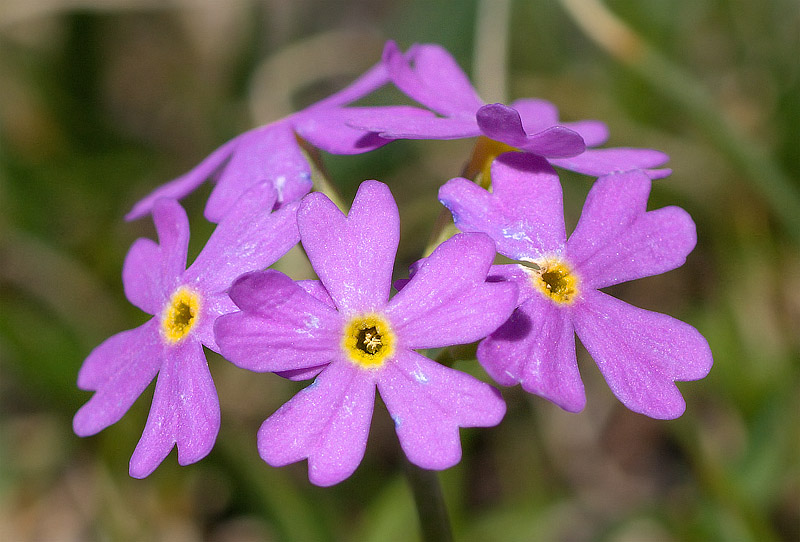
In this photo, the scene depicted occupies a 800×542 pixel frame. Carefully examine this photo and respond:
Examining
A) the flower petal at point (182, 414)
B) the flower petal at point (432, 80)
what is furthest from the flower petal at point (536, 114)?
the flower petal at point (182, 414)

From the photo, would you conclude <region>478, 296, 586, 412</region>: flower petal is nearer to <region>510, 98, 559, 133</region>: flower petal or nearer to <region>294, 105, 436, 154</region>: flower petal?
<region>294, 105, 436, 154</region>: flower petal

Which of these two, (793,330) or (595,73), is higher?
(595,73)

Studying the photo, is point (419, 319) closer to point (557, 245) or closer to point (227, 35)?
point (557, 245)

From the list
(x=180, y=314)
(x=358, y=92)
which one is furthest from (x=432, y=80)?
(x=180, y=314)

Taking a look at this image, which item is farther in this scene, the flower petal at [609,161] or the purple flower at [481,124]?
the flower petal at [609,161]

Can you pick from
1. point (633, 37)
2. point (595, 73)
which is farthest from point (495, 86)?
point (595, 73)

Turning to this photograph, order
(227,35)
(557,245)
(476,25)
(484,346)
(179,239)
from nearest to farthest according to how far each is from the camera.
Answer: (484,346)
(557,245)
(179,239)
(476,25)
(227,35)

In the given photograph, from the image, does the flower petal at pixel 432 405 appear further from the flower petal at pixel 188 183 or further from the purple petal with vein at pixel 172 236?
the flower petal at pixel 188 183
